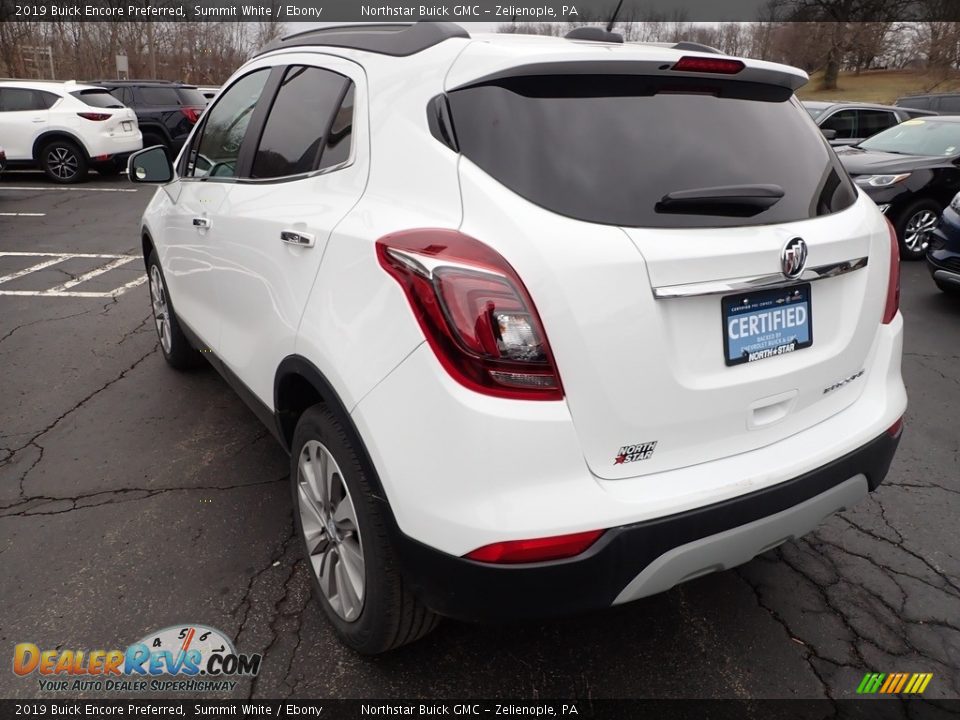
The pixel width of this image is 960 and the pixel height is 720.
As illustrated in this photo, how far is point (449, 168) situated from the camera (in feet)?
5.68

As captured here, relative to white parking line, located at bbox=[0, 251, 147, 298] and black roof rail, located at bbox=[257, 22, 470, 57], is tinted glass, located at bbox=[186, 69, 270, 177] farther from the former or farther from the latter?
white parking line, located at bbox=[0, 251, 147, 298]

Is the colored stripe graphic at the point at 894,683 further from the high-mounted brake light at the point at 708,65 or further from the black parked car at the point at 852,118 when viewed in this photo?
the black parked car at the point at 852,118

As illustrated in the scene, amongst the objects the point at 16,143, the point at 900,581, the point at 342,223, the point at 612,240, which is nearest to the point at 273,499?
the point at 342,223

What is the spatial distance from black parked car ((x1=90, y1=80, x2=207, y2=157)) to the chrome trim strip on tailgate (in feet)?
52.4

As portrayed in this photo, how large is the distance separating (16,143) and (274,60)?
12765mm

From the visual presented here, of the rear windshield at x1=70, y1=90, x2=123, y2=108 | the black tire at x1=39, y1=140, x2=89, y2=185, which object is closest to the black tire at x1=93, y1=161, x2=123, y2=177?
the black tire at x1=39, y1=140, x2=89, y2=185

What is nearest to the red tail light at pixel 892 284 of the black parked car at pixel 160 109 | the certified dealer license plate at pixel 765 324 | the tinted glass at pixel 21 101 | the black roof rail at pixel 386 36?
the certified dealer license plate at pixel 765 324

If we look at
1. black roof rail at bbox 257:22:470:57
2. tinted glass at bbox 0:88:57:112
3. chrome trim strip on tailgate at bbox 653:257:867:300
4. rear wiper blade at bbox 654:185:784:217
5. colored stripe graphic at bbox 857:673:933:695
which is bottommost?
colored stripe graphic at bbox 857:673:933:695

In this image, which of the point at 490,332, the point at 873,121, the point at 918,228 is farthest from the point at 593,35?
the point at 873,121

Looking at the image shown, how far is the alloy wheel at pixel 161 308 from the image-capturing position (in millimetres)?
4156

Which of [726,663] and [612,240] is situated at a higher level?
[612,240]

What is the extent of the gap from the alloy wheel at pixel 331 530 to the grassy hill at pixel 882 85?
3795 cm

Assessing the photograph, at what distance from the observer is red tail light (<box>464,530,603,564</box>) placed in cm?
158

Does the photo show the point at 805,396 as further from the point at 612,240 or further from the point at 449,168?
the point at 449,168
